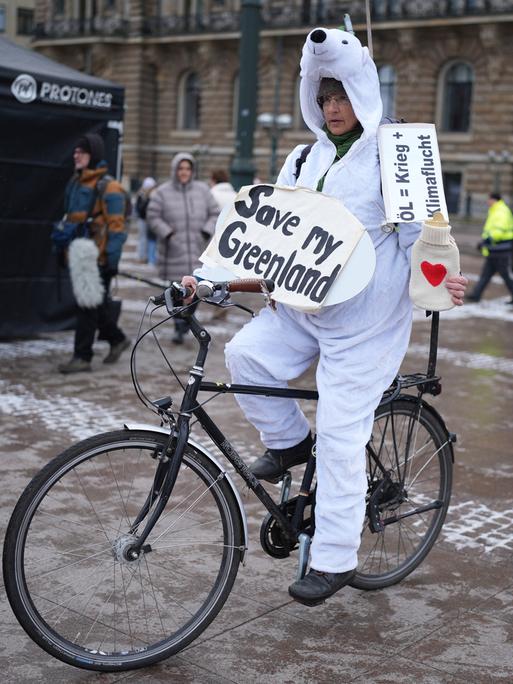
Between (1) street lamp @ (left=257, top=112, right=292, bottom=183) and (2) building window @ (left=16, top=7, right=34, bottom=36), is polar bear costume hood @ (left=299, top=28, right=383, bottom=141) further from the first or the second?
(2) building window @ (left=16, top=7, right=34, bottom=36)

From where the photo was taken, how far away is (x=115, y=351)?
8.32 metres

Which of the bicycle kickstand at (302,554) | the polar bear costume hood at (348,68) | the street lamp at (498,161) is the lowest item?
the bicycle kickstand at (302,554)

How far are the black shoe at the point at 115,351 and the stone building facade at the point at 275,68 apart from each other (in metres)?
30.1

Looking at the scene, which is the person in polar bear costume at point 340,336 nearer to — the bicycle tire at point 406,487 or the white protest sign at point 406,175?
the white protest sign at point 406,175

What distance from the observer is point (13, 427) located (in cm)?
607

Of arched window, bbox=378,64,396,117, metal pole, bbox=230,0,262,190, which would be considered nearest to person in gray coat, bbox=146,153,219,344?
metal pole, bbox=230,0,262,190

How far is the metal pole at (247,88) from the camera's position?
11.6m

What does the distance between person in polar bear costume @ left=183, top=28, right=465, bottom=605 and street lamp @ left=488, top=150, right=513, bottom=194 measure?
1345 inches

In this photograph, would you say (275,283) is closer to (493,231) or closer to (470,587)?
(470,587)

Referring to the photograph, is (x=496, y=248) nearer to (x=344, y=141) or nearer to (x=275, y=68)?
(x=344, y=141)

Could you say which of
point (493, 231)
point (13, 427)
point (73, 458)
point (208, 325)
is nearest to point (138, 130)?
point (493, 231)

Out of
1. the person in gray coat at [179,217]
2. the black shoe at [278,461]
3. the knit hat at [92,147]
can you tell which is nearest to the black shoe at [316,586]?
the black shoe at [278,461]

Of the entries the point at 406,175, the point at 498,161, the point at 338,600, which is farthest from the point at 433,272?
the point at 498,161

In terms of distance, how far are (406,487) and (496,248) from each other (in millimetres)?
11182
